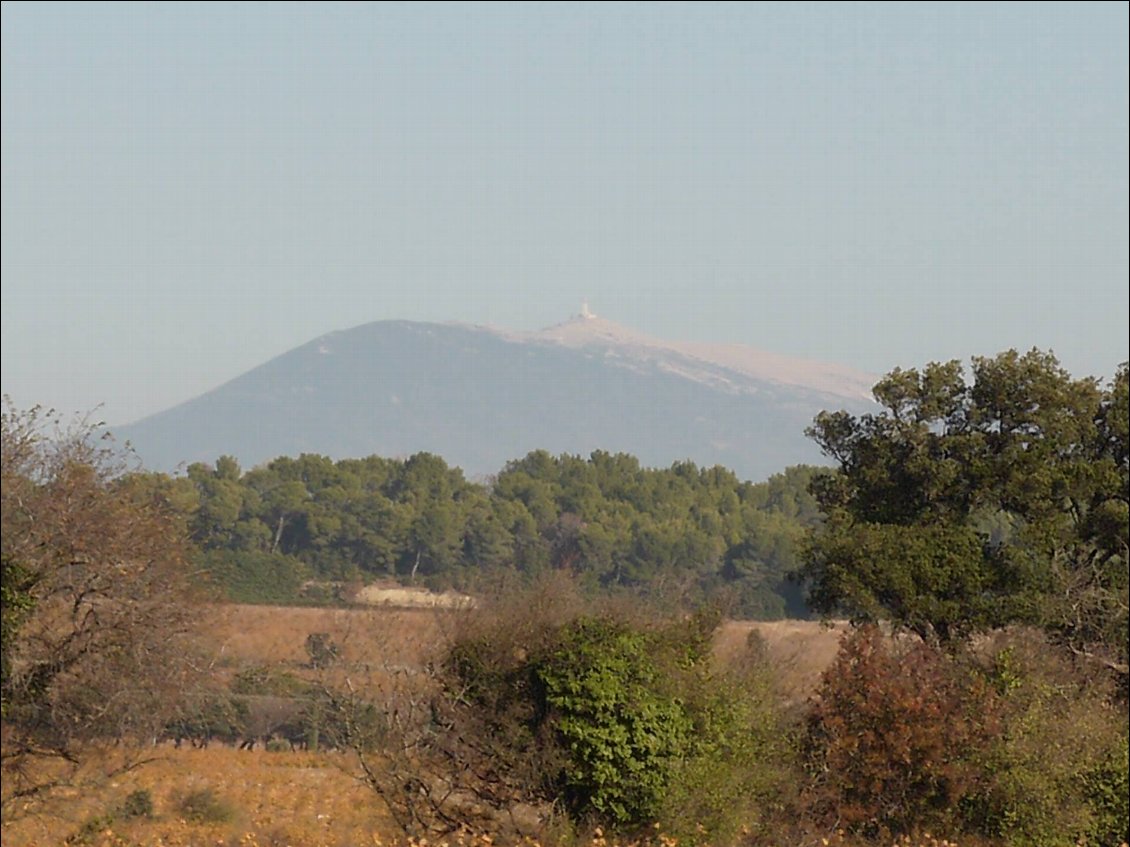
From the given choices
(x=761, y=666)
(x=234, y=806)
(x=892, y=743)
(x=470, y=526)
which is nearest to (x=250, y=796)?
(x=234, y=806)

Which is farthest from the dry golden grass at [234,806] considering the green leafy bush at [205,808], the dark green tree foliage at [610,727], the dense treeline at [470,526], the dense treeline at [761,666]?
the dense treeline at [470,526]

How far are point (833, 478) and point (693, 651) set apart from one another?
14.4 metres

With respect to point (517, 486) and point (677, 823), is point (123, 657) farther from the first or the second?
point (517, 486)

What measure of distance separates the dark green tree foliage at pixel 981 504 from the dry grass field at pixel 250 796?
8.82 ft

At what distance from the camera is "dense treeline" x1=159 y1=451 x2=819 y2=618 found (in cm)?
8719

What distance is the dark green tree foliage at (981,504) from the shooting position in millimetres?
30750

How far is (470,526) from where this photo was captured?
9262cm

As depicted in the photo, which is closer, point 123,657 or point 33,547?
point 33,547

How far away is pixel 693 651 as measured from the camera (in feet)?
70.3

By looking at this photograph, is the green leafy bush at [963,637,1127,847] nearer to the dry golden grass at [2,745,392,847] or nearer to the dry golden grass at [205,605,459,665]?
the dry golden grass at [2,745,392,847]

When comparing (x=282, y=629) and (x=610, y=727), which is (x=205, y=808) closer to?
(x=610, y=727)

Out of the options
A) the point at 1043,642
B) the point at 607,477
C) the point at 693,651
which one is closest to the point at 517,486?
the point at 607,477

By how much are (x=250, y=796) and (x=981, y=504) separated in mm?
15791

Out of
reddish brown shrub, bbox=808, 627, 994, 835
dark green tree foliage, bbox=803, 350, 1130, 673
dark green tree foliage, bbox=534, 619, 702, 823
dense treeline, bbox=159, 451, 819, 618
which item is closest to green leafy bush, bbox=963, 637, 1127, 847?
reddish brown shrub, bbox=808, 627, 994, 835
